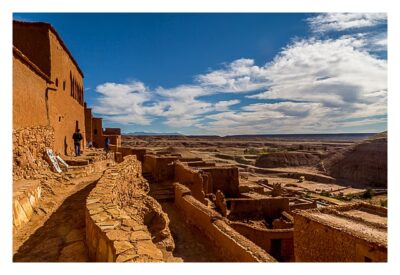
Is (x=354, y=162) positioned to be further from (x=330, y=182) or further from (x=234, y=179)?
(x=234, y=179)

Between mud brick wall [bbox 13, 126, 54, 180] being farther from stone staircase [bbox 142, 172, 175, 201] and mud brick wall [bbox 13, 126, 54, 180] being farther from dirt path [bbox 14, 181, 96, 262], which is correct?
stone staircase [bbox 142, 172, 175, 201]

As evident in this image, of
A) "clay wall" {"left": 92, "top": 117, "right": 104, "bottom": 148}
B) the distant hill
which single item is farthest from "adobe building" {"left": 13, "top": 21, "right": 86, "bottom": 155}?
the distant hill

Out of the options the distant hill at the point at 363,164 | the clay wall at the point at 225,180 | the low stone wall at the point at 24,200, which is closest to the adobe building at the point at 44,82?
the low stone wall at the point at 24,200

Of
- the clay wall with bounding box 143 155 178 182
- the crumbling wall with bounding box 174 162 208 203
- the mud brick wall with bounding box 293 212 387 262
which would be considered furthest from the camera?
the clay wall with bounding box 143 155 178 182

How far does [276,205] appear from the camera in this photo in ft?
53.0

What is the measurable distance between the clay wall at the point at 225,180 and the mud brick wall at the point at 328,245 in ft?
25.3

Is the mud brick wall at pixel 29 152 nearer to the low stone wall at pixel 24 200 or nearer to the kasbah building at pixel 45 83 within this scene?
the kasbah building at pixel 45 83

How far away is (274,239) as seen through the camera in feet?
44.8

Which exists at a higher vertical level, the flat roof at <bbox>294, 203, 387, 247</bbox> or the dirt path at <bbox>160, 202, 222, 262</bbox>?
the flat roof at <bbox>294, 203, 387, 247</bbox>

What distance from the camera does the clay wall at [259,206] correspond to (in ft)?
51.4

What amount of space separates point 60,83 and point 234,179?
11.2 m

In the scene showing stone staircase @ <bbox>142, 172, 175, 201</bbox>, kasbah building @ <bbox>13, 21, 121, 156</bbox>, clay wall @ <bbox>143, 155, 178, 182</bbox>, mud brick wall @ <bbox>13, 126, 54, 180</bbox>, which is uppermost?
kasbah building @ <bbox>13, 21, 121, 156</bbox>

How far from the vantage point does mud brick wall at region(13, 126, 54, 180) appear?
7.69 metres

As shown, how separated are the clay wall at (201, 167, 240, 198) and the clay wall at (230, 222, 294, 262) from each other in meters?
4.58
